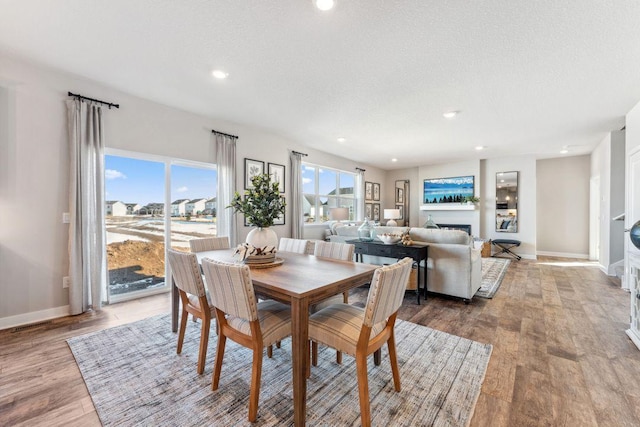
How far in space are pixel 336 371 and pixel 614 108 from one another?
4.98 meters

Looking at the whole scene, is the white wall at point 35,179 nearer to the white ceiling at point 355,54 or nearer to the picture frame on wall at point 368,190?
the white ceiling at point 355,54

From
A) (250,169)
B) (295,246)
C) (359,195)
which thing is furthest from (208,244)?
(359,195)

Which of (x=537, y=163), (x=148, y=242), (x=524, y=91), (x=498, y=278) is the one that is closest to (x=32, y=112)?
(x=148, y=242)

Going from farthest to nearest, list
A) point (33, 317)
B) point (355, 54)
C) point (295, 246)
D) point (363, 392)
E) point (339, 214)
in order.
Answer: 1. point (339, 214)
2. point (295, 246)
3. point (33, 317)
4. point (355, 54)
5. point (363, 392)

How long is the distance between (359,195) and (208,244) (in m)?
5.47

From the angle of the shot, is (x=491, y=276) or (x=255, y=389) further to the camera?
(x=491, y=276)

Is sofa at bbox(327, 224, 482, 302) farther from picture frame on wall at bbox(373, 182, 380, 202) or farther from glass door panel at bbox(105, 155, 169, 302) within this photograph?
picture frame on wall at bbox(373, 182, 380, 202)

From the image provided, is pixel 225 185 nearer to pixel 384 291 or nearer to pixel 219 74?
pixel 219 74

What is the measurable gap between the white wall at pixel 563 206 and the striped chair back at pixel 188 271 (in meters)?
8.73

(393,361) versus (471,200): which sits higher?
(471,200)

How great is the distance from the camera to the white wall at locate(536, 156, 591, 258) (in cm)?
678

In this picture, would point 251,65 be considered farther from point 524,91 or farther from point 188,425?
point 524,91

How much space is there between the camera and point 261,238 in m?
2.32

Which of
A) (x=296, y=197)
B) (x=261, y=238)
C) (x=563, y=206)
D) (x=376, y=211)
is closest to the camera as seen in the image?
(x=261, y=238)
